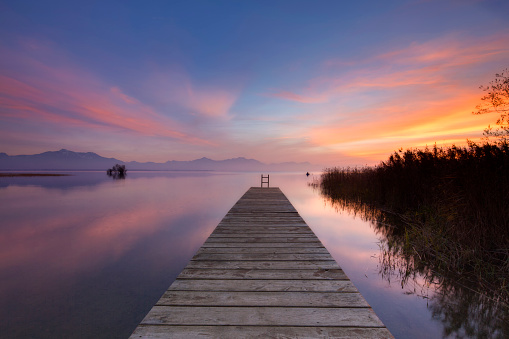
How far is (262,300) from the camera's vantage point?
213 cm

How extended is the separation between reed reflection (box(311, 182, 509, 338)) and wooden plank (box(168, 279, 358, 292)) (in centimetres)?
155

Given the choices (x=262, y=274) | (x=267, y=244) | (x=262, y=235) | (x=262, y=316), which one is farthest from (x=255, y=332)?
(x=262, y=235)

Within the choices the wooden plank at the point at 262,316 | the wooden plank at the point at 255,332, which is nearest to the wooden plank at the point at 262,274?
the wooden plank at the point at 262,316

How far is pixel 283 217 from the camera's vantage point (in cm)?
631

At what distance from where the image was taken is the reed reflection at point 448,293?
2.69m

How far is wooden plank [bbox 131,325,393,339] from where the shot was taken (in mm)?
1654

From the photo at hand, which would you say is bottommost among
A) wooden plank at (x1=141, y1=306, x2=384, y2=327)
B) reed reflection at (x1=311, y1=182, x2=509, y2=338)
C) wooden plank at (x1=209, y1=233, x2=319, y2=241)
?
reed reflection at (x1=311, y1=182, x2=509, y2=338)

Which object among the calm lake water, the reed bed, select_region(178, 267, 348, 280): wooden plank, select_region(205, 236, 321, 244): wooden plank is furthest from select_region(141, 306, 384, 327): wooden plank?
the reed bed

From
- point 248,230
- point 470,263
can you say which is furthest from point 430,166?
point 248,230

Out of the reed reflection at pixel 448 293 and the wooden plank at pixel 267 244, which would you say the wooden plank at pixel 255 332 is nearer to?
the reed reflection at pixel 448 293

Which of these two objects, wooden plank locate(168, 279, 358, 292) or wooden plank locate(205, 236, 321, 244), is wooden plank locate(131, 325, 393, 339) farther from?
wooden plank locate(205, 236, 321, 244)

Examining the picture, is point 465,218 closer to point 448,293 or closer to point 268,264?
point 448,293

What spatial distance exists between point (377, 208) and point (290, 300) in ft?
29.5

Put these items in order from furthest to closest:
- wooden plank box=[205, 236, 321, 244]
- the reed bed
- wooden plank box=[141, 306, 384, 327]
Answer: wooden plank box=[205, 236, 321, 244] < the reed bed < wooden plank box=[141, 306, 384, 327]
